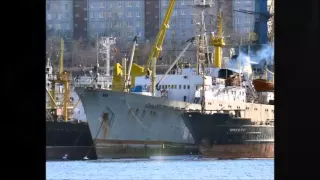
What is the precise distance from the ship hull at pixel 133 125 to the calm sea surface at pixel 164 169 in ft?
2.25

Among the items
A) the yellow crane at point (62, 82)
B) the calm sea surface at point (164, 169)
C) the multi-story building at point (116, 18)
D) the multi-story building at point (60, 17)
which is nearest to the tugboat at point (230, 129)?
the calm sea surface at point (164, 169)

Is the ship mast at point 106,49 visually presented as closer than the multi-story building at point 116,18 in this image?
Yes

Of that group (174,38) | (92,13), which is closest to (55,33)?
(92,13)

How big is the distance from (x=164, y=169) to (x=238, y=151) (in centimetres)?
333

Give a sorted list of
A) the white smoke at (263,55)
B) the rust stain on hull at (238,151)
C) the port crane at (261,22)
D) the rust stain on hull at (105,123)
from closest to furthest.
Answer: the rust stain on hull at (238,151)
the rust stain on hull at (105,123)
the white smoke at (263,55)
the port crane at (261,22)

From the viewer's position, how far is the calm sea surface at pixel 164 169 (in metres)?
24.6

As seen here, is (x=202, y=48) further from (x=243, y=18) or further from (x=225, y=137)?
(x=243, y=18)

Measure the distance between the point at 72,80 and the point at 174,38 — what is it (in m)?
6.14

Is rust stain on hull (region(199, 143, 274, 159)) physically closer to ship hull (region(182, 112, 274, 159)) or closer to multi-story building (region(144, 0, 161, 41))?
ship hull (region(182, 112, 274, 159))

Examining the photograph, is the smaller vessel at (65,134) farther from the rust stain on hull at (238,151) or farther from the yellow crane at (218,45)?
the yellow crane at (218,45)

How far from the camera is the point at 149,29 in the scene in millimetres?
40844

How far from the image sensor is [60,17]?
41375 mm
